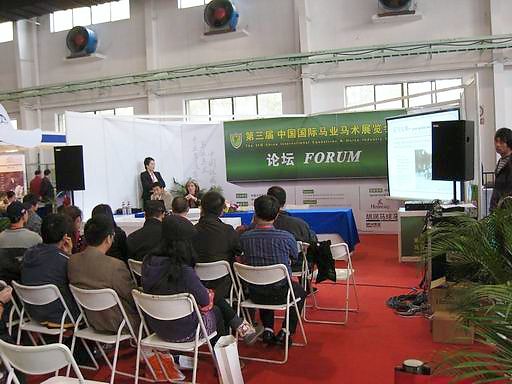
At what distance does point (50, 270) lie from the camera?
308cm

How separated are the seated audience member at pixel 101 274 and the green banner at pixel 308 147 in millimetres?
6088

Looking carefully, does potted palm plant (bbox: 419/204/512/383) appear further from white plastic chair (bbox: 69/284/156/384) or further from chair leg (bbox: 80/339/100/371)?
chair leg (bbox: 80/339/100/371)

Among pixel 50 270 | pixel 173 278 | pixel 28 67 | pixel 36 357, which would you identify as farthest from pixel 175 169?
pixel 36 357

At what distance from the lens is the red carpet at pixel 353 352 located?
10.3ft

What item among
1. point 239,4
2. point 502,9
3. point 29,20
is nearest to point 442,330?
point 502,9

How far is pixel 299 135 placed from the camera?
28.8 ft

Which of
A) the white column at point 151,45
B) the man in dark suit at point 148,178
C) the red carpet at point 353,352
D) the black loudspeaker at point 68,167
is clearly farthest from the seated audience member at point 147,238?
the white column at point 151,45

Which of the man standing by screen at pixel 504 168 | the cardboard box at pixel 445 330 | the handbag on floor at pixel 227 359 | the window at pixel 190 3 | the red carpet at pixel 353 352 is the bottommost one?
the red carpet at pixel 353 352

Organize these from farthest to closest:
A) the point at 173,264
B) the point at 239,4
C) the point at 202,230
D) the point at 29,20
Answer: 1. the point at 29,20
2. the point at 239,4
3. the point at 202,230
4. the point at 173,264

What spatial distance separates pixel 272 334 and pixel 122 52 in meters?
9.57

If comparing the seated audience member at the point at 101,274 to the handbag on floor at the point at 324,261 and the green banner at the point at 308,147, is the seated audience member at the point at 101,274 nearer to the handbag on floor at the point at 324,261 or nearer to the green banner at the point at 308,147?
the handbag on floor at the point at 324,261

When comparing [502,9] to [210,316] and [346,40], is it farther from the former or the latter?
[210,316]

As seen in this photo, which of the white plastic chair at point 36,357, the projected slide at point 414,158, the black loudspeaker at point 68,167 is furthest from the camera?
the black loudspeaker at point 68,167

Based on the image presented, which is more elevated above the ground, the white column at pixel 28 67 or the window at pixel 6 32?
the window at pixel 6 32
